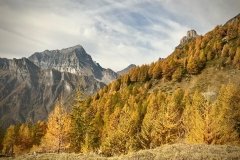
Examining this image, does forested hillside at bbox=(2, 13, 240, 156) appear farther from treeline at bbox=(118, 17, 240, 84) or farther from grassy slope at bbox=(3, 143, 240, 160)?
grassy slope at bbox=(3, 143, 240, 160)

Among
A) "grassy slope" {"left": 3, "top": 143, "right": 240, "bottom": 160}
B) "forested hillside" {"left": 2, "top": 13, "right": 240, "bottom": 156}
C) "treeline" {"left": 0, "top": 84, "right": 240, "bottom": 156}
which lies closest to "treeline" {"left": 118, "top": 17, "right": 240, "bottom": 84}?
"forested hillside" {"left": 2, "top": 13, "right": 240, "bottom": 156}

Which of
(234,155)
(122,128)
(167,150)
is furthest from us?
(122,128)

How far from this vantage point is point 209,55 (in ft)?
595

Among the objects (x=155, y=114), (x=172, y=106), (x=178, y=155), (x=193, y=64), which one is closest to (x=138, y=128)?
(x=155, y=114)

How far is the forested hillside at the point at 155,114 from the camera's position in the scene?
61.9m

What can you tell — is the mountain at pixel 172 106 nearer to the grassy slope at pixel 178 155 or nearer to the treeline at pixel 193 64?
the treeline at pixel 193 64

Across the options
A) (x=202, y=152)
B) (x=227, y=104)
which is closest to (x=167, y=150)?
(x=202, y=152)

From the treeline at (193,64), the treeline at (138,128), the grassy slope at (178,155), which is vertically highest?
the treeline at (193,64)

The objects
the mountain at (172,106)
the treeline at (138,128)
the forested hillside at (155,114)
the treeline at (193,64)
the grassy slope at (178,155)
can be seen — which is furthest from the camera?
the treeline at (193,64)

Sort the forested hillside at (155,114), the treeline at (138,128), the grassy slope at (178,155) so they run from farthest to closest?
the forested hillside at (155,114)
the treeline at (138,128)
the grassy slope at (178,155)

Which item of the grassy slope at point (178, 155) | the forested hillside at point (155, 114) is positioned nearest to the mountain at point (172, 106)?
the forested hillside at point (155, 114)

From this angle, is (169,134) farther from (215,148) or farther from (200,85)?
(200,85)

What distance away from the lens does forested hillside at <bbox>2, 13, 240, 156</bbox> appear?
203 feet

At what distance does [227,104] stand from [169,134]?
24794mm
